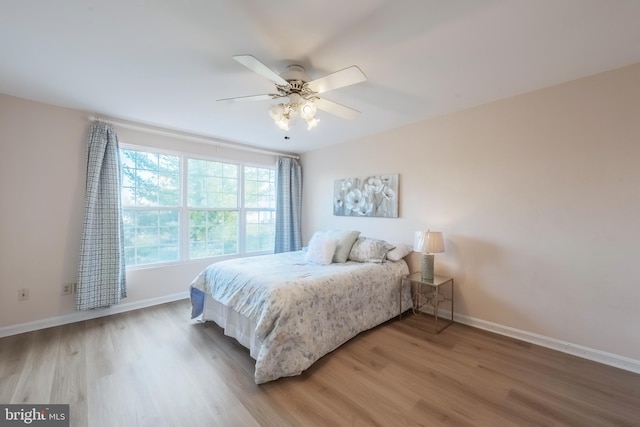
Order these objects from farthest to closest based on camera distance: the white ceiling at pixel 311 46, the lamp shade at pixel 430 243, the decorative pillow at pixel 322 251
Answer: the decorative pillow at pixel 322 251 < the lamp shade at pixel 430 243 < the white ceiling at pixel 311 46

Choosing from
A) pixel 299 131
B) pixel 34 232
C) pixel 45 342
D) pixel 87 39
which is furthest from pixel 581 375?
pixel 34 232

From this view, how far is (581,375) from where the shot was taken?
1.92m

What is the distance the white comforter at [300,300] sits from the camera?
1892mm

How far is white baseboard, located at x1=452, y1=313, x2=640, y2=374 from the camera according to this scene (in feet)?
6.54

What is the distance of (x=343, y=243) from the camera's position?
10.5ft

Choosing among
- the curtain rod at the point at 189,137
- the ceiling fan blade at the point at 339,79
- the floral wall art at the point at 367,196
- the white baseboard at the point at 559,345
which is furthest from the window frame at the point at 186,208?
the white baseboard at the point at 559,345

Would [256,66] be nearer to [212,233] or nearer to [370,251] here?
[370,251]

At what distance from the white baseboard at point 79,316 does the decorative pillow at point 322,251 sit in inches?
81.5

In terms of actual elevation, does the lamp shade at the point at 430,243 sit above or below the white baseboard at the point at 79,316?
above

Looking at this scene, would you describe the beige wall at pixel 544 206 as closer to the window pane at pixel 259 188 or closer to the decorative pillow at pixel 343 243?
the decorative pillow at pixel 343 243

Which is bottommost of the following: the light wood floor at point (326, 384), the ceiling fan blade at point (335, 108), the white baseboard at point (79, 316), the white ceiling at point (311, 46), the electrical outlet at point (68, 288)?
the light wood floor at point (326, 384)

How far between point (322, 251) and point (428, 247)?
118cm

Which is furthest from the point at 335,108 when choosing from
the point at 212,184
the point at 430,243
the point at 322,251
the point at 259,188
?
the point at 259,188

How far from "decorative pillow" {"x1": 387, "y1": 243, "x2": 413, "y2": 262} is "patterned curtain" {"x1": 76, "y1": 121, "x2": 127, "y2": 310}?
3.23 meters
